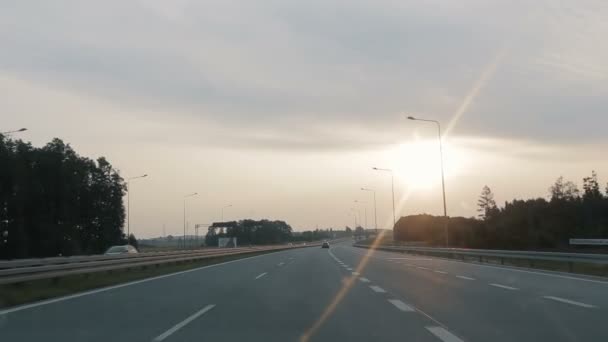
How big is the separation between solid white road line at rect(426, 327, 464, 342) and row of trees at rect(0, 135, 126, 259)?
6528cm

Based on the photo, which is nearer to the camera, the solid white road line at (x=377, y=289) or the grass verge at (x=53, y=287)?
the grass verge at (x=53, y=287)

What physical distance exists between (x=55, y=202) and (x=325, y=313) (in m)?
71.6

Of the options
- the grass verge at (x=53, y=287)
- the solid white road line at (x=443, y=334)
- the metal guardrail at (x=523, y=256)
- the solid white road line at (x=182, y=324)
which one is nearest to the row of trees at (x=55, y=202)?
the metal guardrail at (x=523, y=256)

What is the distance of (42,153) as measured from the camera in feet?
252

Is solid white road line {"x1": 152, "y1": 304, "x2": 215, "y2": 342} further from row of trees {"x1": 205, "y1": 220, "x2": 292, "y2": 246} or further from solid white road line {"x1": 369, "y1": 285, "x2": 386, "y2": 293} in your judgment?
row of trees {"x1": 205, "y1": 220, "x2": 292, "y2": 246}

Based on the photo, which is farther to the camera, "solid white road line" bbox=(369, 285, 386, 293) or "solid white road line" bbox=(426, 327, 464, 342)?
"solid white road line" bbox=(369, 285, 386, 293)

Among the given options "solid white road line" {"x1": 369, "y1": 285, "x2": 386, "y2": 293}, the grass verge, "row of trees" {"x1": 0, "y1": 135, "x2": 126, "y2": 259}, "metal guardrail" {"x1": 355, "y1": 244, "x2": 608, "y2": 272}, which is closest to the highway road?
"solid white road line" {"x1": 369, "y1": 285, "x2": 386, "y2": 293}

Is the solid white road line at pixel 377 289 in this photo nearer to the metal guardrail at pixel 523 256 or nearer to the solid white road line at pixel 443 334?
→ the solid white road line at pixel 443 334

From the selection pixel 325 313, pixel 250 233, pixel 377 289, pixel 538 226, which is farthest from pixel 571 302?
pixel 250 233

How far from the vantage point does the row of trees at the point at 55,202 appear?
2756 inches

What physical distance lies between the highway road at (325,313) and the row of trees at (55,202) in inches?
2210

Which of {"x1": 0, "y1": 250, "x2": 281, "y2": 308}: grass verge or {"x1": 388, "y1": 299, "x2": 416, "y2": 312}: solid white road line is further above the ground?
{"x1": 0, "y1": 250, "x2": 281, "y2": 308}: grass verge

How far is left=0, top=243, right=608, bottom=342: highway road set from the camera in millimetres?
10344

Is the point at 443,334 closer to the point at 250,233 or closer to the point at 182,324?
the point at 182,324
